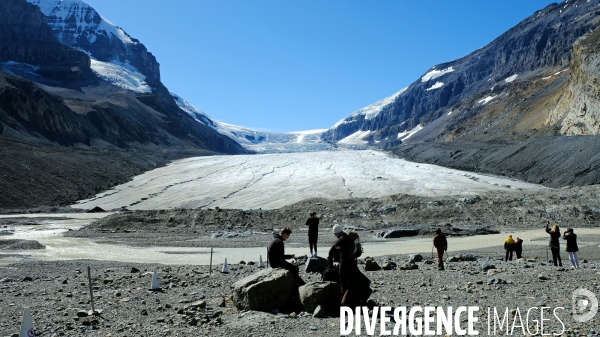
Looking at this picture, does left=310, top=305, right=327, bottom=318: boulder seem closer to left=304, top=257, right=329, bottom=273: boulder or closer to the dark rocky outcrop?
left=304, top=257, right=329, bottom=273: boulder

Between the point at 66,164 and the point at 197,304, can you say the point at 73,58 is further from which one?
the point at 197,304

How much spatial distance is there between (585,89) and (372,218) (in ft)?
155

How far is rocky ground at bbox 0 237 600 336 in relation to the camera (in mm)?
7977

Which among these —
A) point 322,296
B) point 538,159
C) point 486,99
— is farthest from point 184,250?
point 486,99

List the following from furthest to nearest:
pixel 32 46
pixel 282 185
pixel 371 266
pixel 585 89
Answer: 1. pixel 32 46
2. pixel 585 89
3. pixel 282 185
4. pixel 371 266

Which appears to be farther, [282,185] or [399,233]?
[282,185]

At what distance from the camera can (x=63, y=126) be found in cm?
9588

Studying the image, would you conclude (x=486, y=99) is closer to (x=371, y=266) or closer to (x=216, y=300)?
(x=371, y=266)

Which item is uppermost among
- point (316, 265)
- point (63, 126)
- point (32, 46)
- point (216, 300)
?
point (32, 46)

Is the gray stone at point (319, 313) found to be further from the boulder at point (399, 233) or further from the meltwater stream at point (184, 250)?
the boulder at point (399, 233)

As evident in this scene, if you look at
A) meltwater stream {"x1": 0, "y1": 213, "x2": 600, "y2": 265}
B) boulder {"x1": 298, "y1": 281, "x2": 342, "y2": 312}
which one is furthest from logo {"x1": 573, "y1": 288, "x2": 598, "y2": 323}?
meltwater stream {"x1": 0, "y1": 213, "x2": 600, "y2": 265}

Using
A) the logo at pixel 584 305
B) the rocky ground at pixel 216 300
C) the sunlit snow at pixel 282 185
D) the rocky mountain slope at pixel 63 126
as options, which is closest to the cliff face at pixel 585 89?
the sunlit snow at pixel 282 185

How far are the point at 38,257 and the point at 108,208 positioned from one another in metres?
28.2

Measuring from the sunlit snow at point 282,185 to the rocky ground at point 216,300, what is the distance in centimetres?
3176
